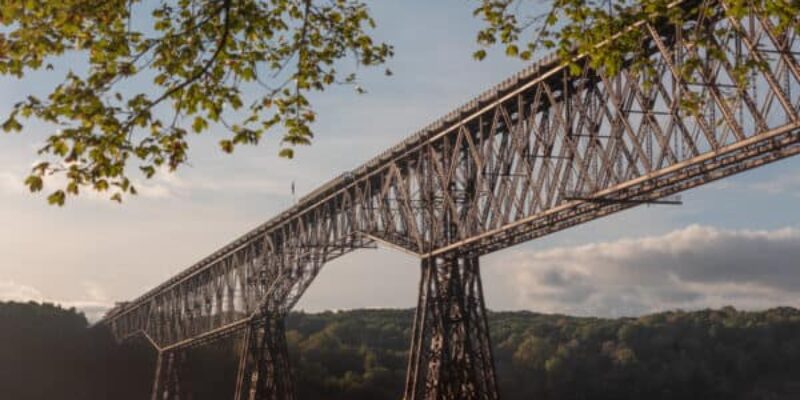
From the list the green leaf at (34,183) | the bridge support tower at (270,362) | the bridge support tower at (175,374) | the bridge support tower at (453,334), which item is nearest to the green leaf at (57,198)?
the green leaf at (34,183)

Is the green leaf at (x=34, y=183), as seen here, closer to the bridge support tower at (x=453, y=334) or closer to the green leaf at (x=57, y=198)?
the green leaf at (x=57, y=198)

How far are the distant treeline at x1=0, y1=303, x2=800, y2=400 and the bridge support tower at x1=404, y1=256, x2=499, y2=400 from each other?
5250 centimetres

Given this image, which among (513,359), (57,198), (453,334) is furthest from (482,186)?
(513,359)

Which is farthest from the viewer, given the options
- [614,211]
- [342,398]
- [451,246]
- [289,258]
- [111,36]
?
[342,398]

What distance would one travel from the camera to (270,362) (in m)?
60.4

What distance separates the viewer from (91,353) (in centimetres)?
10694

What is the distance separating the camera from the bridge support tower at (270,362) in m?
60.0

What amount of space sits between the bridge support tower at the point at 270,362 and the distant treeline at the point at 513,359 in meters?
29.3

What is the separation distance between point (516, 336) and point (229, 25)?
401 feet

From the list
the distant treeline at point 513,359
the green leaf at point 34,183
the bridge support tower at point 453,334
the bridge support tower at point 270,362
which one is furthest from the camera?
the distant treeline at point 513,359

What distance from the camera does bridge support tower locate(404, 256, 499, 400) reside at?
3962 cm

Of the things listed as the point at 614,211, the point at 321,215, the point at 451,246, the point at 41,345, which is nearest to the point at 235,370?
the point at 41,345

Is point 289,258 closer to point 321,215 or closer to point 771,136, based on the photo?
point 321,215

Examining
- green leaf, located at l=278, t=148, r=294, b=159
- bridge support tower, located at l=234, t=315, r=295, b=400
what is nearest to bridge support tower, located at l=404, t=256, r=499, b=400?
bridge support tower, located at l=234, t=315, r=295, b=400
